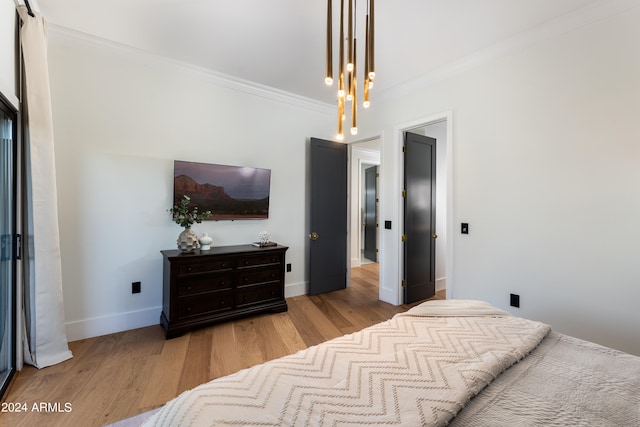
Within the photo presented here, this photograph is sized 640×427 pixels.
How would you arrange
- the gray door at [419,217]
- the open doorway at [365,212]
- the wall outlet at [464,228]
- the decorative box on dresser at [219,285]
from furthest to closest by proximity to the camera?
the open doorway at [365,212] < the gray door at [419,217] < the wall outlet at [464,228] < the decorative box on dresser at [219,285]

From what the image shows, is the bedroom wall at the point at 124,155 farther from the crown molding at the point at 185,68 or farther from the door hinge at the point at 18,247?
the door hinge at the point at 18,247

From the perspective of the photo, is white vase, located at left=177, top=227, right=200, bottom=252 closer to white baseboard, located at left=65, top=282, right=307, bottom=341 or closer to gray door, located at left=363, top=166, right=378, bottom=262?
white baseboard, located at left=65, top=282, right=307, bottom=341

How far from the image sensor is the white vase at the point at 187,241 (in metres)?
2.78

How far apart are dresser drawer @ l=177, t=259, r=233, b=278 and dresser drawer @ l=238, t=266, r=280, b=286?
0.19 m

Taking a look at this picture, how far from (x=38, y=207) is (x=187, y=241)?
3.65ft

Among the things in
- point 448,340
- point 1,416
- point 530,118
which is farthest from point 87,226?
point 530,118

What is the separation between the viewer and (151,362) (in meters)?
2.18

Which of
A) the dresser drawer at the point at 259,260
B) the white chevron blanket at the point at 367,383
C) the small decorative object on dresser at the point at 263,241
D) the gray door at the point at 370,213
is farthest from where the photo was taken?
the gray door at the point at 370,213

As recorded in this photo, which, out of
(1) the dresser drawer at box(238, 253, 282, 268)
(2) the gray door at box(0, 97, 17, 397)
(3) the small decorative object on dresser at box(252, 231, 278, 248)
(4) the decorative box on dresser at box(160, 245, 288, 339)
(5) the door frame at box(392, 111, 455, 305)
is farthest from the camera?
(3) the small decorative object on dresser at box(252, 231, 278, 248)

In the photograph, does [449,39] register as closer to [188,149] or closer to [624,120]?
[624,120]

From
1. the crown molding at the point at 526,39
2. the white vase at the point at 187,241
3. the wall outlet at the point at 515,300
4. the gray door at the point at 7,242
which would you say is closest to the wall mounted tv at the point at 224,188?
the white vase at the point at 187,241

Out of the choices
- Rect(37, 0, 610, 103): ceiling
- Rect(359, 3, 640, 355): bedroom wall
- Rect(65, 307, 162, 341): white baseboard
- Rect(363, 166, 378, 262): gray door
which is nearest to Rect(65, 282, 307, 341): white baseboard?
Rect(65, 307, 162, 341): white baseboard

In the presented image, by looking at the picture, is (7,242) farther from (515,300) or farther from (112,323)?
(515,300)

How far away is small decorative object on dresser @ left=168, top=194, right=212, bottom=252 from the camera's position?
9.13 ft
